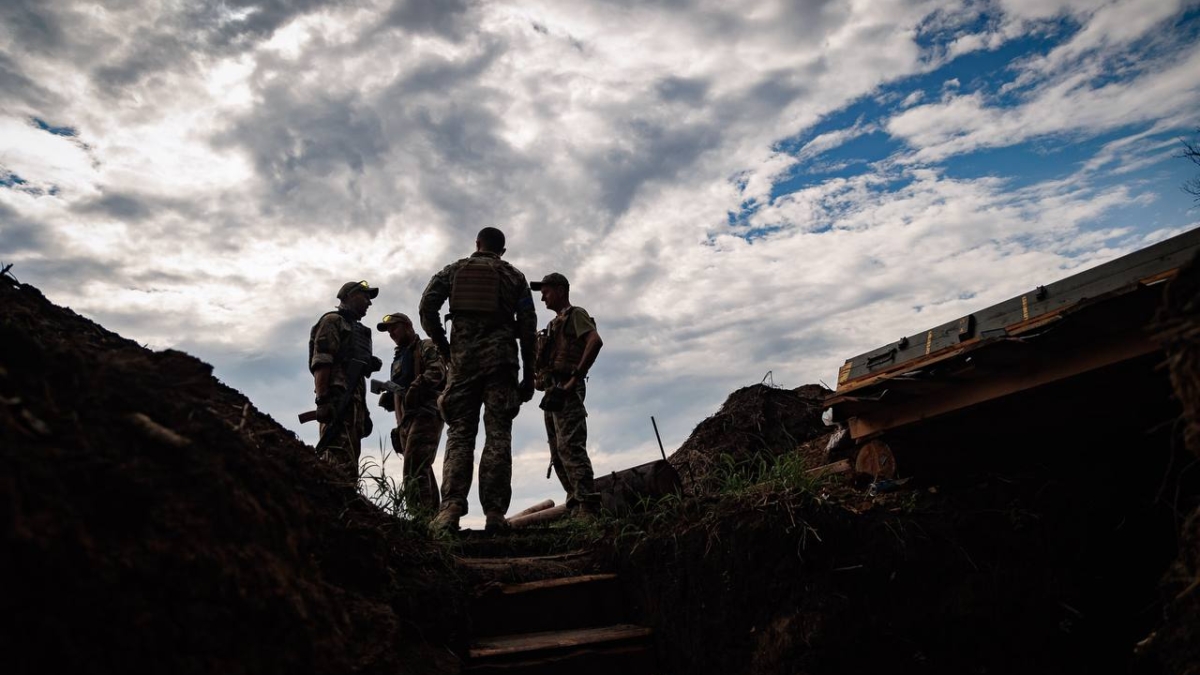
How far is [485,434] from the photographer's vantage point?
5543 millimetres

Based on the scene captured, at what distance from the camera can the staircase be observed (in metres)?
3.33

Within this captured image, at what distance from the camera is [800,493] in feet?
12.0

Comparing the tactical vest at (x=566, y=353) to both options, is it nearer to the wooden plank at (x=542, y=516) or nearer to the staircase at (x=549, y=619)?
the staircase at (x=549, y=619)

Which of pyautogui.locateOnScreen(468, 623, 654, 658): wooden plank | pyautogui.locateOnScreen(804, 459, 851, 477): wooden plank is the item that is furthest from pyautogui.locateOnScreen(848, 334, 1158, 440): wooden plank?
pyautogui.locateOnScreen(468, 623, 654, 658): wooden plank

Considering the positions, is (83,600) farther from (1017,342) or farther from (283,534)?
(1017,342)

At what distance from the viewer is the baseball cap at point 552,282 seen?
21.7ft

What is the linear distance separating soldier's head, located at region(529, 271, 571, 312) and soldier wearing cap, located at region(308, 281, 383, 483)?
195 centimetres

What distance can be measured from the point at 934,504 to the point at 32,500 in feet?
12.4

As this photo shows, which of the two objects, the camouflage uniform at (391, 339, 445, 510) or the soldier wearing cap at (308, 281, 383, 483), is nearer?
the soldier wearing cap at (308, 281, 383, 483)

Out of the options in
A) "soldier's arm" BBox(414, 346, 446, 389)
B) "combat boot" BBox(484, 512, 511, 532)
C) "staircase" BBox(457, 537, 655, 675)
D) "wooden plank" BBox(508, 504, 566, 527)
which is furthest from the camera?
"wooden plank" BBox(508, 504, 566, 527)

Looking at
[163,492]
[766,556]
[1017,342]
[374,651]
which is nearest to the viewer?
[163,492]

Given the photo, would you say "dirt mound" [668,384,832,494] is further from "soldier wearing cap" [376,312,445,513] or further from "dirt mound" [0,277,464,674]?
"dirt mound" [0,277,464,674]

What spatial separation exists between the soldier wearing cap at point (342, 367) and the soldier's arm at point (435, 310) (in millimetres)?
1521

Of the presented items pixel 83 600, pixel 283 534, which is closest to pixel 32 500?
pixel 83 600
